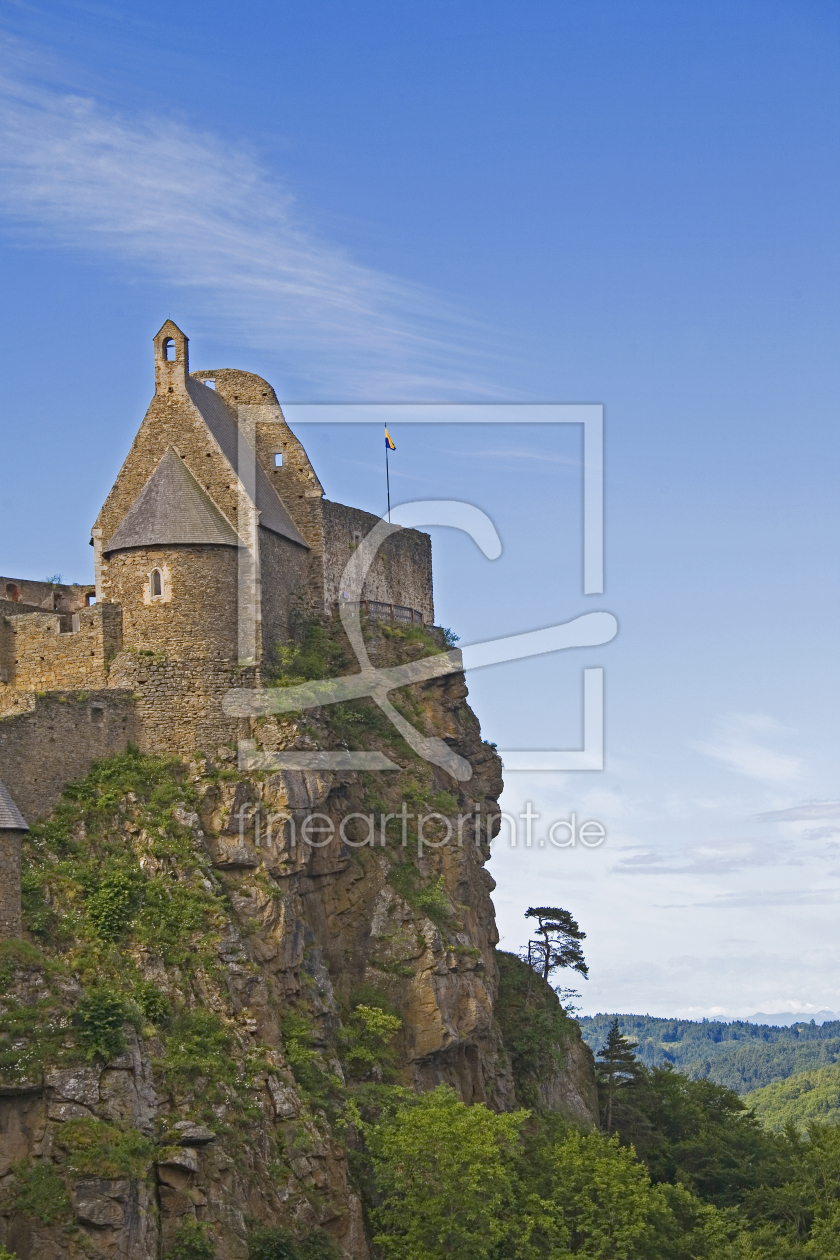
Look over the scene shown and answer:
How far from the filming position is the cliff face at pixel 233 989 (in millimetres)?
44562

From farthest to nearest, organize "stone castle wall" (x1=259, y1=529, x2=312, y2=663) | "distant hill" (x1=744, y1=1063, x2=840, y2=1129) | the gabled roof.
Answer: "distant hill" (x1=744, y1=1063, x2=840, y2=1129)
"stone castle wall" (x1=259, y1=529, x2=312, y2=663)
the gabled roof

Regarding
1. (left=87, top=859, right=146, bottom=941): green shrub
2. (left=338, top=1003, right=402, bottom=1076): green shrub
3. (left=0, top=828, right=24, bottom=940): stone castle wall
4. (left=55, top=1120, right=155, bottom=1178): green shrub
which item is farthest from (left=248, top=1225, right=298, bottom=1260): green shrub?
(left=0, top=828, right=24, bottom=940): stone castle wall

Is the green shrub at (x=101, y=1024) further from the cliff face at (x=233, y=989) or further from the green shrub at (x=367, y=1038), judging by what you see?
the green shrub at (x=367, y=1038)

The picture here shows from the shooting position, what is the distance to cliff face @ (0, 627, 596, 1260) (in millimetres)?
44562

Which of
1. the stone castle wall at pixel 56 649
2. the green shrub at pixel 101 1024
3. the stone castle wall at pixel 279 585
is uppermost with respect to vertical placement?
the stone castle wall at pixel 279 585

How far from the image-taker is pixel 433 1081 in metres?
57.1

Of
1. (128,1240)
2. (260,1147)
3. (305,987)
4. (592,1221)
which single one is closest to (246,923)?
(305,987)

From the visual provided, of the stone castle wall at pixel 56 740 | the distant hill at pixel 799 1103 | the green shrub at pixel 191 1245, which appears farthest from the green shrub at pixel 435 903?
the distant hill at pixel 799 1103

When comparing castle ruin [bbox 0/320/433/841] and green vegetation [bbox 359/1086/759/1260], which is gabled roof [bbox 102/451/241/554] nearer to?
castle ruin [bbox 0/320/433/841]

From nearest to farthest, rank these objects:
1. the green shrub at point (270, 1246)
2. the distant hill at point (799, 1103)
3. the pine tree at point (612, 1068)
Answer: the green shrub at point (270, 1246)
the pine tree at point (612, 1068)
the distant hill at point (799, 1103)

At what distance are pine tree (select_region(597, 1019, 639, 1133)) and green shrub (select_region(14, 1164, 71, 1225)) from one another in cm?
3511

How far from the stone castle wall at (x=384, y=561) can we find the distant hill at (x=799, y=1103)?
9772cm

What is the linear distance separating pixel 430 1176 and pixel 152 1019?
9684mm

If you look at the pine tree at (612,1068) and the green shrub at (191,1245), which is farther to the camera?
the pine tree at (612,1068)
